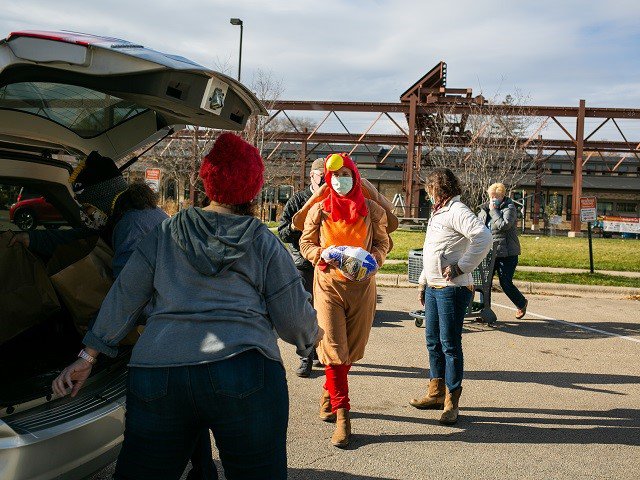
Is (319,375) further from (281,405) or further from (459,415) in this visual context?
(281,405)

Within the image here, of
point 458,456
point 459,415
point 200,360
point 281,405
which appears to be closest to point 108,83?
point 200,360

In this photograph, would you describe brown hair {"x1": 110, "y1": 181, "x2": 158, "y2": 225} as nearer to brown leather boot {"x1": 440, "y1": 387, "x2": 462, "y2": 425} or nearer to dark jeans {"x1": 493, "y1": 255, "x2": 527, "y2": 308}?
brown leather boot {"x1": 440, "y1": 387, "x2": 462, "y2": 425}

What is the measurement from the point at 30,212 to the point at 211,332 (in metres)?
2.66

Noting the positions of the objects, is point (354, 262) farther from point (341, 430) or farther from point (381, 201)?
point (341, 430)

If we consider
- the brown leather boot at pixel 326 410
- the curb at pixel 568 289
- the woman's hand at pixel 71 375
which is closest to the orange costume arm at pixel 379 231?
the brown leather boot at pixel 326 410

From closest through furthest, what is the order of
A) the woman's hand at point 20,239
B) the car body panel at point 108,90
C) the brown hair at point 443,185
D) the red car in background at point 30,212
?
1. the car body panel at point 108,90
2. the woman's hand at point 20,239
3. the red car in background at point 30,212
4. the brown hair at point 443,185

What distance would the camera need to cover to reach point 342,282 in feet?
15.0

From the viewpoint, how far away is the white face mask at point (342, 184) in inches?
185

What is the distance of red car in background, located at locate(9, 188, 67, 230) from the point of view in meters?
4.34

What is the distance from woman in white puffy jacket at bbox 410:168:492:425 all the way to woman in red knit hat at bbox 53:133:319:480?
2594mm

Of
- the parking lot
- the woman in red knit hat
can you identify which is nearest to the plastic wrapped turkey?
the parking lot

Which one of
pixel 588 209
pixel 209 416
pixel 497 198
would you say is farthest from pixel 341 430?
pixel 588 209

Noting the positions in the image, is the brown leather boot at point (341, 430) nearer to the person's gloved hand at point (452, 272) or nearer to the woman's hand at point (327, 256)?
the woman's hand at point (327, 256)

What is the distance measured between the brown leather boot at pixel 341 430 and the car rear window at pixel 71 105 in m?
2.50
